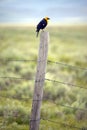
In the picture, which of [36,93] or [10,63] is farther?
[10,63]

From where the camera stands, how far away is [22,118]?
12.4 metres

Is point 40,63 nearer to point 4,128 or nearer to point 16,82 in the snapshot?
point 4,128

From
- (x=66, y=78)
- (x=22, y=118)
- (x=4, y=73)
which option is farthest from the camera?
(x=4, y=73)

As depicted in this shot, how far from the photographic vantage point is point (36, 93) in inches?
350

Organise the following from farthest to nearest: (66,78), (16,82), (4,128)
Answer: (66,78) < (16,82) < (4,128)

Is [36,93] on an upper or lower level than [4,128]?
upper

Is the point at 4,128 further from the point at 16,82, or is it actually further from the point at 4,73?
the point at 4,73

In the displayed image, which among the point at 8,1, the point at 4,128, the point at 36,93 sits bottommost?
the point at 4,128

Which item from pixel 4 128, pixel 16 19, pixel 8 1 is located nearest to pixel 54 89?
pixel 4 128

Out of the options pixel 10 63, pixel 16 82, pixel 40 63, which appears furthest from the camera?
pixel 10 63

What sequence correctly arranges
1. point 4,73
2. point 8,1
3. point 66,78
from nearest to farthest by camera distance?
point 66,78, point 4,73, point 8,1

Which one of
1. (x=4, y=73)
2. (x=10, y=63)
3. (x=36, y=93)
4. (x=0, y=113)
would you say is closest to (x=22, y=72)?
(x=4, y=73)

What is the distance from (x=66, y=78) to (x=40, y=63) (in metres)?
10.7

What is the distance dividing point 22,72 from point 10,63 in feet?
7.89
